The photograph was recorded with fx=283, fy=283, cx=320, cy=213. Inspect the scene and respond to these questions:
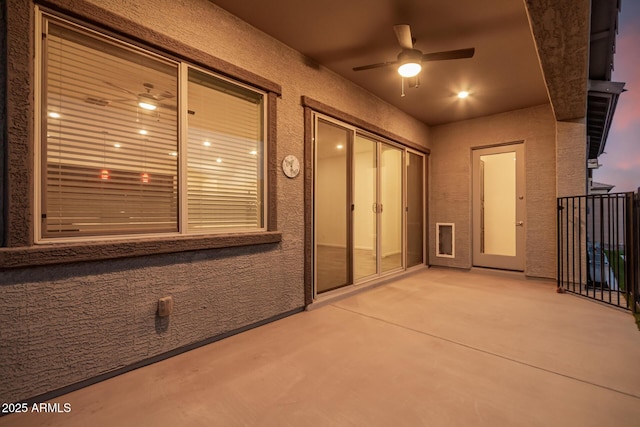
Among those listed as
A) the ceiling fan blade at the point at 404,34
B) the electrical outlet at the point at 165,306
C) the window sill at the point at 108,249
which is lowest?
the electrical outlet at the point at 165,306

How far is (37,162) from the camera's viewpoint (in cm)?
168

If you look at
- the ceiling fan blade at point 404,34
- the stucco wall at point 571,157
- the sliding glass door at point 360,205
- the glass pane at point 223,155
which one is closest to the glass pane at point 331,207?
the sliding glass door at point 360,205

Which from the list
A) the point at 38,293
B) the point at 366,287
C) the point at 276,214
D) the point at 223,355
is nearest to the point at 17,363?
the point at 38,293

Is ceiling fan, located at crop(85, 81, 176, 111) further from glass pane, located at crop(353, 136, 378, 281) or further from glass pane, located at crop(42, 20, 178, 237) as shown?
glass pane, located at crop(353, 136, 378, 281)

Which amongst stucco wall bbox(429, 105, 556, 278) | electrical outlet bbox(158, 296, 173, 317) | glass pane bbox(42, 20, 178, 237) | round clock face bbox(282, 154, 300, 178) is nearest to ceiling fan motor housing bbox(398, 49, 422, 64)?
round clock face bbox(282, 154, 300, 178)

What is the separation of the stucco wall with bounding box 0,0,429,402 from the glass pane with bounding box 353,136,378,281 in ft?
3.32

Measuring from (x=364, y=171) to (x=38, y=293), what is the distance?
12.2 feet

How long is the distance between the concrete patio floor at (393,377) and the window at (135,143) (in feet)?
3.39

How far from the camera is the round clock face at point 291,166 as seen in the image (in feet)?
9.92

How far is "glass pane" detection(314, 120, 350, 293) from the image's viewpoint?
3512 millimetres

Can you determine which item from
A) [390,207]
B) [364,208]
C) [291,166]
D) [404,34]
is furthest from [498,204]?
[291,166]

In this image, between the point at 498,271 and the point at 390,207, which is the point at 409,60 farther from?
the point at 498,271

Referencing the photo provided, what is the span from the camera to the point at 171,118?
2.27m

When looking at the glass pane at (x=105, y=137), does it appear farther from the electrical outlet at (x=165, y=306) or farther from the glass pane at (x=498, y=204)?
the glass pane at (x=498, y=204)
